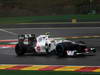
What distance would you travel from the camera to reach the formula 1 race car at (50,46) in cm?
1266

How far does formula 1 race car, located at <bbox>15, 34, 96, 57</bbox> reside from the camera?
498 inches

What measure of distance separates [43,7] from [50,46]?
3394 centimetres

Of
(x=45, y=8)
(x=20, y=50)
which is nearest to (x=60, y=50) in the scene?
(x=20, y=50)

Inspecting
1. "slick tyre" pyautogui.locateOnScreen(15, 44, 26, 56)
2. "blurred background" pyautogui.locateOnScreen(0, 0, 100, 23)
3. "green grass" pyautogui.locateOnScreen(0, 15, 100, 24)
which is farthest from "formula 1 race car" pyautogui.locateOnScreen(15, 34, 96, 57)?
Answer: "blurred background" pyautogui.locateOnScreen(0, 0, 100, 23)

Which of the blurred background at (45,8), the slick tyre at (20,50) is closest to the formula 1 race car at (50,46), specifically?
the slick tyre at (20,50)

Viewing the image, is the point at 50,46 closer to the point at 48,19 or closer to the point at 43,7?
the point at 48,19

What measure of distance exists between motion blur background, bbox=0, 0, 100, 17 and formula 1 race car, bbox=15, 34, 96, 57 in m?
28.3

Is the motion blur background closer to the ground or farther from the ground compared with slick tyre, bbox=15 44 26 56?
farther from the ground

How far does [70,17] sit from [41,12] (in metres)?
11.0

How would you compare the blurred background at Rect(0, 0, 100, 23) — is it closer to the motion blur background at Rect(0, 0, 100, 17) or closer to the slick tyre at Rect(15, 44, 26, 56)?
the motion blur background at Rect(0, 0, 100, 17)

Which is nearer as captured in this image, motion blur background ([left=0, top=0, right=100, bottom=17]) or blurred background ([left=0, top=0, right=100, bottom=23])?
blurred background ([left=0, top=0, right=100, bottom=23])

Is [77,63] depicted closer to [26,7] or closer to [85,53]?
[85,53]

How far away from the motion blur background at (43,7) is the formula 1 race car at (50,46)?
28.3m

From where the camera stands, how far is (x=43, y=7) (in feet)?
153
